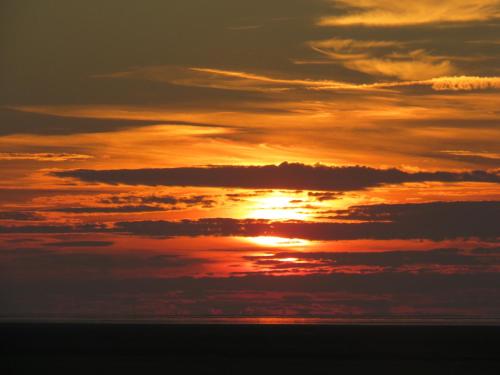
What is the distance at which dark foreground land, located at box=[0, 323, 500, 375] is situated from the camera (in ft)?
160

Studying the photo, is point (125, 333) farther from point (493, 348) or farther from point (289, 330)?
point (493, 348)

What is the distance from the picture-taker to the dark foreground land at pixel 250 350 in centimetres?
4888

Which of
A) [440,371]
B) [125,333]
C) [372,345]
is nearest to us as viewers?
[440,371]

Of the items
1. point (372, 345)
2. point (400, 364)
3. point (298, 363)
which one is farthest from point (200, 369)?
point (372, 345)

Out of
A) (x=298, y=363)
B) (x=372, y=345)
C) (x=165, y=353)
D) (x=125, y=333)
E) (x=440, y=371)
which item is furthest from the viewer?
(x=125, y=333)

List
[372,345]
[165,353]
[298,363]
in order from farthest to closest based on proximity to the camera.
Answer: [372,345]
[165,353]
[298,363]

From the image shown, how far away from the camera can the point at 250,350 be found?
58625mm

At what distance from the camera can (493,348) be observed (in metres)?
59.6

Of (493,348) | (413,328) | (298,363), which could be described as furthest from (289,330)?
(298,363)

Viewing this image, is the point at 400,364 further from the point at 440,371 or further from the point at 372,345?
the point at 372,345

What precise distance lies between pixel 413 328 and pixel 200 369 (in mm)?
32903

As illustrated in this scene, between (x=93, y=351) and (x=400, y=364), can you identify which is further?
(x=93, y=351)

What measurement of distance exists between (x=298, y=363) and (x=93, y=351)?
1329 cm

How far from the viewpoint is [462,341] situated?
64.4 m
